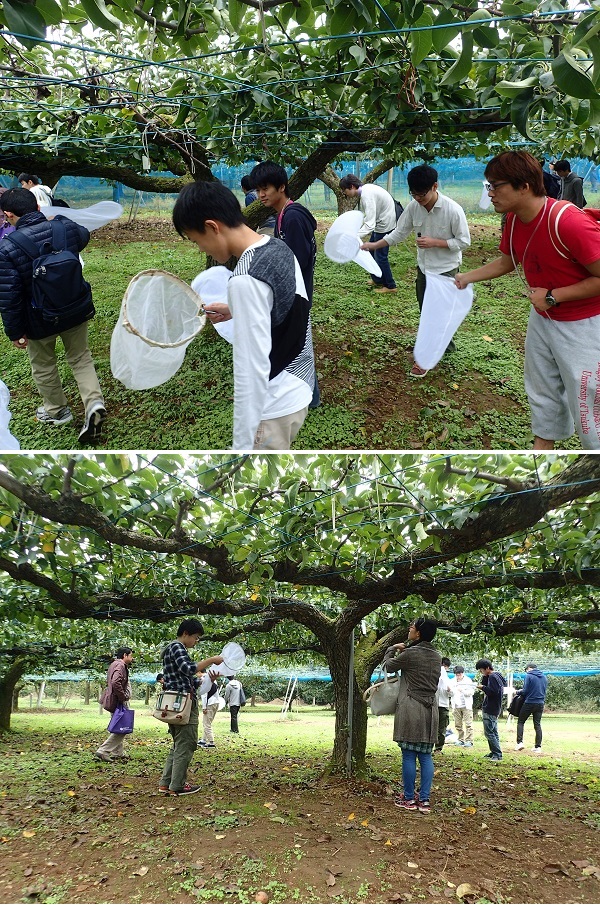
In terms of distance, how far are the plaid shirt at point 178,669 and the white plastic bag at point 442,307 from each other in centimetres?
311

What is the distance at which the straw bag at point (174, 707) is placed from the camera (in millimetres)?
5066

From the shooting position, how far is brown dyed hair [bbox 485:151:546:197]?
2.83 meters

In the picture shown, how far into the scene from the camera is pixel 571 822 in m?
4.88

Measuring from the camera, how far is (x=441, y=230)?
198 inches

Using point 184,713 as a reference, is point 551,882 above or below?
below

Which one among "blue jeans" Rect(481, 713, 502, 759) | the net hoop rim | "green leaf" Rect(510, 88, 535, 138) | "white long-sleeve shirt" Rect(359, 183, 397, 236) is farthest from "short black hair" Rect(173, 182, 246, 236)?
"blue jeans" Rect(481, 713, 502, 759)

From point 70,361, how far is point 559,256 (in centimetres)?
362

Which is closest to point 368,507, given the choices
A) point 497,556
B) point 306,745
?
point 497,556

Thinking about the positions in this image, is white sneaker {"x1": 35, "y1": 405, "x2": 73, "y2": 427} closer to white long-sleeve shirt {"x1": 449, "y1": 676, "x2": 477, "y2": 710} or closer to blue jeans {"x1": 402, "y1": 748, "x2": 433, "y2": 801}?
blue jeans {"x1": 402, "y1": 748, "x2": 433, "y2": 801}

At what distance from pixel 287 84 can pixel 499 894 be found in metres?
5.22

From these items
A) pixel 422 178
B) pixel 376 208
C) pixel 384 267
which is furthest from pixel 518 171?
pixel 384 267

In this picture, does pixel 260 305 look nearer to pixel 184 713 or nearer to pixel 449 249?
pixel 449 249

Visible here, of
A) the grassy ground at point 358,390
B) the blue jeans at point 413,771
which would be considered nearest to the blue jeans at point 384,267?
the grassy ground at point 358,390

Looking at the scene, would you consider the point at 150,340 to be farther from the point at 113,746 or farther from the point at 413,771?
the point at 113,746
